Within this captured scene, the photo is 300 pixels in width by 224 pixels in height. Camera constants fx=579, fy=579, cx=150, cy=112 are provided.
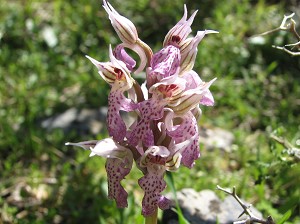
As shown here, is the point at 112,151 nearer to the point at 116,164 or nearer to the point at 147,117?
the point at 116,164

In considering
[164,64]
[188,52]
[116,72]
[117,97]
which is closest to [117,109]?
[117,97]

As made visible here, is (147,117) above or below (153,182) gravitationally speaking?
above

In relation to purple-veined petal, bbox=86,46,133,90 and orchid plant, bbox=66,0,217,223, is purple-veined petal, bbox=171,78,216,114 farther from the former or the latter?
purple-veined petal, bbox=86,46,133,90

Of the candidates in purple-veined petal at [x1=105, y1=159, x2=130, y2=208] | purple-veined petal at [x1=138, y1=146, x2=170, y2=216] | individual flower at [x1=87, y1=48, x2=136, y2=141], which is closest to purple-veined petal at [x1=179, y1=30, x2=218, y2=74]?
individual flower at [x1=87, y1=48, x2=136, y2=141]

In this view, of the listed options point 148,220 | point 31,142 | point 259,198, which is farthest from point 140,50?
point 31,142

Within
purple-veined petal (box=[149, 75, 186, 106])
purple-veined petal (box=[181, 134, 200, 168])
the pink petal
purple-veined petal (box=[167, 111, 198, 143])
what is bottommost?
the pink petal

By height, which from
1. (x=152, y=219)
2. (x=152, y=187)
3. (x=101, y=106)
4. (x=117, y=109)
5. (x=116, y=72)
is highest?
(x=116, y=72)
